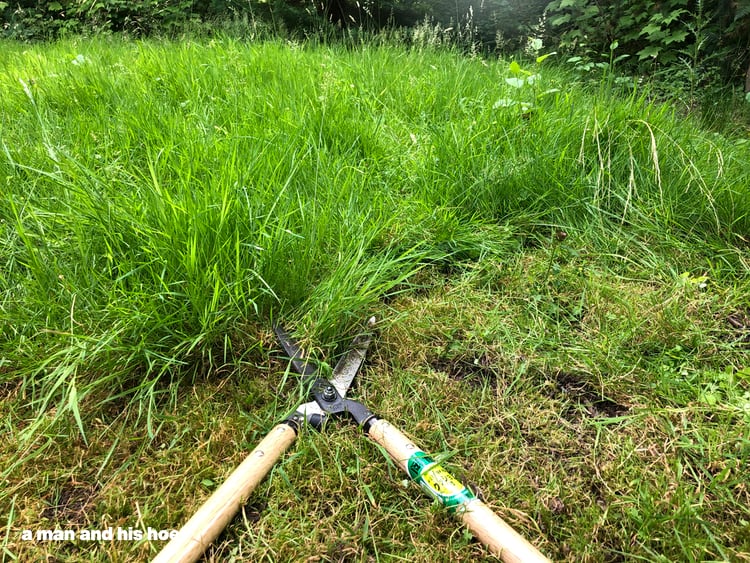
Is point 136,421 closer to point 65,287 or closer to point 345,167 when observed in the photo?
point 65,287

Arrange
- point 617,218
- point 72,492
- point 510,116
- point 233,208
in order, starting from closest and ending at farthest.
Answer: point 72,492, point 233,208, point 617,218, point 510,116

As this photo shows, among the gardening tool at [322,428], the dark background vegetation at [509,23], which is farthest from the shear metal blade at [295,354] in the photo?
the dark background vegetation at [509,23]

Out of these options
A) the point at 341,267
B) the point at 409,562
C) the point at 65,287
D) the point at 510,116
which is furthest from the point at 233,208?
the point at 510,116

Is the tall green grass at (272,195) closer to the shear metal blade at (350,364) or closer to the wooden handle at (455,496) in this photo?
the shear metal blade at (350,364)

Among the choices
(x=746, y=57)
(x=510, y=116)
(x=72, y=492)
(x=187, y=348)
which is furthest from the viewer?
(x=746, y=57)

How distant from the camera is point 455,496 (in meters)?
1.01

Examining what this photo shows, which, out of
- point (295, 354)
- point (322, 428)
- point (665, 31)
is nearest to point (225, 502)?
point (322, 428)

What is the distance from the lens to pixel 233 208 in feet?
4.89

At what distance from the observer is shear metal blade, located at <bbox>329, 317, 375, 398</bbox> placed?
4.38 feet

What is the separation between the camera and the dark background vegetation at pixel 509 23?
3.48 metres

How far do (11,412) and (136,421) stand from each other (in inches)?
13.6

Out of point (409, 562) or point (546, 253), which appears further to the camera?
point (546, 253)

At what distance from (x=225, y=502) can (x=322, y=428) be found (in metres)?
0.30

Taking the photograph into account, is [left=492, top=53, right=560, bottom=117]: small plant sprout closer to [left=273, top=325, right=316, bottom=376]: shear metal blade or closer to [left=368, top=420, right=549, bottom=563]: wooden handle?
[left=273, top=325, right=316, bottom=376]: shear metal blade
